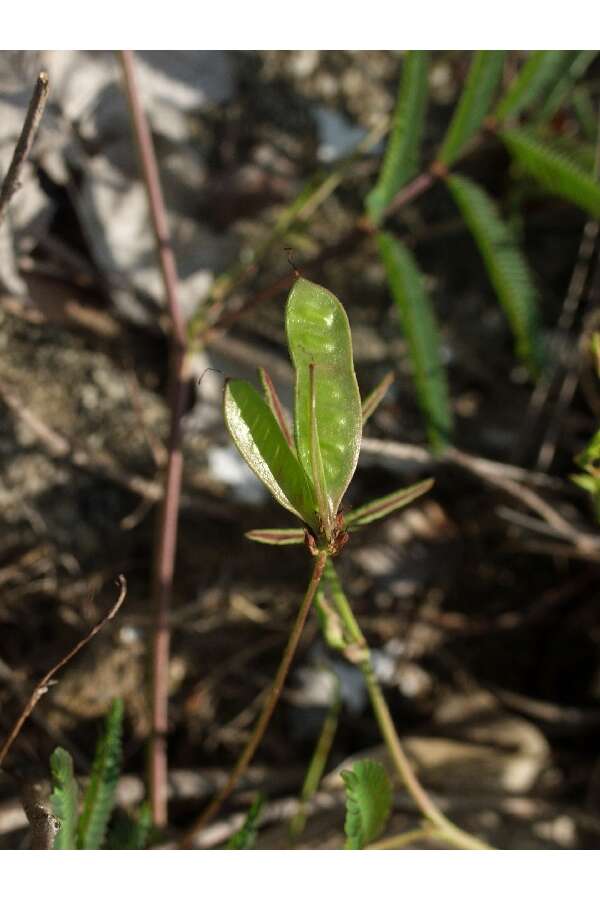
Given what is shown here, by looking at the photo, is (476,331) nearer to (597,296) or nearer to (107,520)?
(597,296)

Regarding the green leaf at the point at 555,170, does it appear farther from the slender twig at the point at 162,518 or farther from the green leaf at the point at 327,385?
the green leaf at the point at 327,385

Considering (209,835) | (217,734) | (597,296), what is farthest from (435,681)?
(597,296)

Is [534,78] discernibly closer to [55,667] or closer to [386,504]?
[386,504]

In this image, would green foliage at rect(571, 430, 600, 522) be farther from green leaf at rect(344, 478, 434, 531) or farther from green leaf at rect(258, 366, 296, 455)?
green leaf at rect(258, 366, 296, 455)

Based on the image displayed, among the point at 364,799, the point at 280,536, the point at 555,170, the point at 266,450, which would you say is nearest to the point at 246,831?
the point at 364,799

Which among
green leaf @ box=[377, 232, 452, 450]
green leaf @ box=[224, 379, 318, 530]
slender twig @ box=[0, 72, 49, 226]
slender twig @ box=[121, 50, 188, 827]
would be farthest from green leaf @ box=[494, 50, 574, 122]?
green leaf @ box=[224, 379, 318, 530]

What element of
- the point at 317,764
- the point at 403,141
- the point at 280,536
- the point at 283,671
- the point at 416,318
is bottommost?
the point at 317,764
